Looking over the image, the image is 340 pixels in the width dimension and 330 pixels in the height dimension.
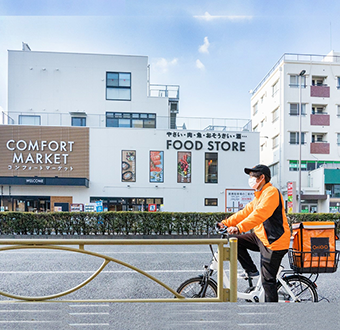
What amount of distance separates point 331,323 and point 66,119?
24.8 metres

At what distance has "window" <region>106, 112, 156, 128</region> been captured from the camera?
25547 millimetres

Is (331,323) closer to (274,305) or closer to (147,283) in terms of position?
(274,305)

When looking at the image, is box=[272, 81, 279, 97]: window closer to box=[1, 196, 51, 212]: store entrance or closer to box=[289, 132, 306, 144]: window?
box=[289, 132, 306, 144]: window

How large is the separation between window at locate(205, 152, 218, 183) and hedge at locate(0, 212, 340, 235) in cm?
1137

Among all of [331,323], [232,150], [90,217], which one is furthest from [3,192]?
[331,323]

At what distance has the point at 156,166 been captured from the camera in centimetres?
2428

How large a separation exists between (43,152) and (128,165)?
686 cm

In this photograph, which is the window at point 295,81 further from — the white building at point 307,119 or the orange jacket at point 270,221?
the orange jacket at point 270,221

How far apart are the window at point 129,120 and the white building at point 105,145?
89 mm

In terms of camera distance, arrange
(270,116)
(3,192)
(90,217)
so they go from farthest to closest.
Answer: (270,116), (3,192), (90,217)

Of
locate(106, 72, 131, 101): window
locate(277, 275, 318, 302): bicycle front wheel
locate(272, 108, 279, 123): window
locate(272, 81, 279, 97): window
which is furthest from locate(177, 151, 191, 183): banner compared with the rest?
locate(277, 275, 318, 302): bicycle front wheel

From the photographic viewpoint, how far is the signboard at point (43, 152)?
22.8m

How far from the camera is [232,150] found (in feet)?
81.8

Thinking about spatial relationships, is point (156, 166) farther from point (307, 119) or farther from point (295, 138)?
point (307, 119)
